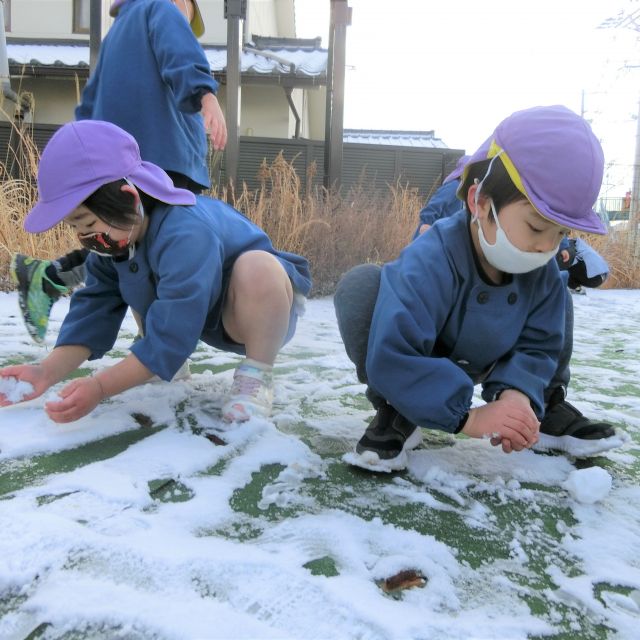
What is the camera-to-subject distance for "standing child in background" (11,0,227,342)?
175 centimetres

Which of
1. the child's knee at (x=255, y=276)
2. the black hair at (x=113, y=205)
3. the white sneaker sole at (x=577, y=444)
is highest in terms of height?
the black hair at (x=113, y=205)

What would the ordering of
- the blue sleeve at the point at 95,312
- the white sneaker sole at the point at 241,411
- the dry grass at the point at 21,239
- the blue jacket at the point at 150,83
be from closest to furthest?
the white sneaker sole at the point at 241,411 < the blue sleeve at the point at 95,312 < the blue jacket at the point at 150,83 < the dry grass at the point at 21,239

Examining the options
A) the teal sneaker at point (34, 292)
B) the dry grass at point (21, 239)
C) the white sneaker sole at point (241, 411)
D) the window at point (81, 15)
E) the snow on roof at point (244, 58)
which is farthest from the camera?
the window at point (81, 15)

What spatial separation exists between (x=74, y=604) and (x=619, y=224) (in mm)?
8693

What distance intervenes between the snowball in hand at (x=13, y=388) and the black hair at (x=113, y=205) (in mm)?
468

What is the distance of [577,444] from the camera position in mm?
1355

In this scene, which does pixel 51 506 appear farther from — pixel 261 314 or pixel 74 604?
pixel 261 314

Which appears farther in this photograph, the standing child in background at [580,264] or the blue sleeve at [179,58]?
the blue sleeve at [179,58]

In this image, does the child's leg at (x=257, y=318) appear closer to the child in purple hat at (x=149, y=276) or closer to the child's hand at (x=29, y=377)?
the child in purple hat at (x=149, y=276)

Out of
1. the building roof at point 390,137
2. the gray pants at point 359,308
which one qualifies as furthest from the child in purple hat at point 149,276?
the building roof at point 390,137

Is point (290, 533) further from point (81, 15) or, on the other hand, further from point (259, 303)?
point (81, 15)

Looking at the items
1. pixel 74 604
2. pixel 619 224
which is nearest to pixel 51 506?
pixel 74 604

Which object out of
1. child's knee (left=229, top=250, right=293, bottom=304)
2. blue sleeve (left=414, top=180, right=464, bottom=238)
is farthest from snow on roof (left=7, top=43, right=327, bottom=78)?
child's knee (left=229, top=250, right=293, bottom=304)

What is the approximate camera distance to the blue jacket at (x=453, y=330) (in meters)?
1.16
